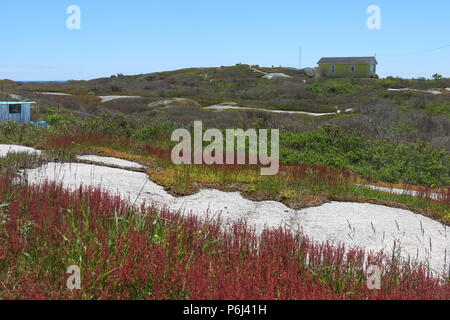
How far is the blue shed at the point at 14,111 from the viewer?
2056cm

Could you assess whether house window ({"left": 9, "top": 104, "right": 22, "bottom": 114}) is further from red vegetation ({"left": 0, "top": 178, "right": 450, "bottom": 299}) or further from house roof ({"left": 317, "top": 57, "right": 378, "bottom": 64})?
house roof ({"left": 317, "top": 57, "right": 378, "bottom": 64})

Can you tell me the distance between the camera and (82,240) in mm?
5324

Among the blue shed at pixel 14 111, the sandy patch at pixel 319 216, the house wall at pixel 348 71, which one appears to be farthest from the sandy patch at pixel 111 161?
the house wall at pixel 348 71

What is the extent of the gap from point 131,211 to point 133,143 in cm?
1090

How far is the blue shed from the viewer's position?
20562 millimetres

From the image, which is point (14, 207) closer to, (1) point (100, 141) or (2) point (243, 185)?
(2) point (243, 185)

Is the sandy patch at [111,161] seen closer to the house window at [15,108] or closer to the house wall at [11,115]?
the house wall at [11,115]

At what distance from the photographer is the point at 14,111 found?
20875 mm

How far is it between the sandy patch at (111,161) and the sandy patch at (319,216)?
157 cm

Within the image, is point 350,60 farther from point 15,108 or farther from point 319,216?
point 319,216

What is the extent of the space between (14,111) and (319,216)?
1643 cm

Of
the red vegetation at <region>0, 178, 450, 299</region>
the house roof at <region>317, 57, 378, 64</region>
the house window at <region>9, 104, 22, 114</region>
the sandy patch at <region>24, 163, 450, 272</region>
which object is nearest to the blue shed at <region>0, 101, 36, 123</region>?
the house window at <region>9, 104, 22, 114</region>

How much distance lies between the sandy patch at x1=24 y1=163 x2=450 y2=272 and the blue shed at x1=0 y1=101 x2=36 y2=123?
36.2ft
